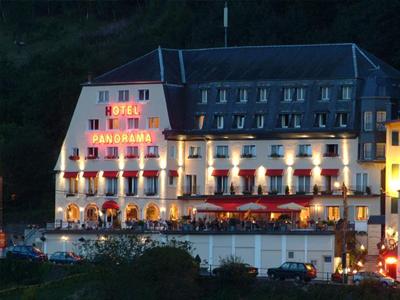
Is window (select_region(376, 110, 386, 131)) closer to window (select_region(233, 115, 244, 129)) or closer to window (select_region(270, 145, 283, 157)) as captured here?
window (select_region(270, 145, 283, 157))

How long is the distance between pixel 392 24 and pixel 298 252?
3330cm

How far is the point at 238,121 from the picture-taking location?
146250mm

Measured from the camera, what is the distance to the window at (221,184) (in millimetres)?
145750

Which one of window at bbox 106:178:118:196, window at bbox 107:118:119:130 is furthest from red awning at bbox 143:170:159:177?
window at bbox 107:118:119:130

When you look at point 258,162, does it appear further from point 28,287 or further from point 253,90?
point 28,287

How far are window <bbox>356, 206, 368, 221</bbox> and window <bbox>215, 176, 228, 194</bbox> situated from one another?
11155mm

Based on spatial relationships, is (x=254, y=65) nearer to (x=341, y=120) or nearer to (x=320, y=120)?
(x=320, y=120)

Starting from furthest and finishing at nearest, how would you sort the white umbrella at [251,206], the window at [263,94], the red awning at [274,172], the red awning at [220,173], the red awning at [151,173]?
the red awning at [151,173] < the red awning at [220,173] < the window at [263,94] < the red awning at [274,172] < the white umbrella at [251,206]

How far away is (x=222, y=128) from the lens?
146 metres

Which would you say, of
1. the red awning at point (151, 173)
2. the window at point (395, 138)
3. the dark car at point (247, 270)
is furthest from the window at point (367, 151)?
the red awning at point (151, 173)

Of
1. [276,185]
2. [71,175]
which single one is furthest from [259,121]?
[71,175]

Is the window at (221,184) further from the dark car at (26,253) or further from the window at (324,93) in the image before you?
the dark car at (26,253)

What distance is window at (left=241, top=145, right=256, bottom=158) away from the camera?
145 m

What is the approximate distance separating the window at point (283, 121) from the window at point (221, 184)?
6.06 meters
